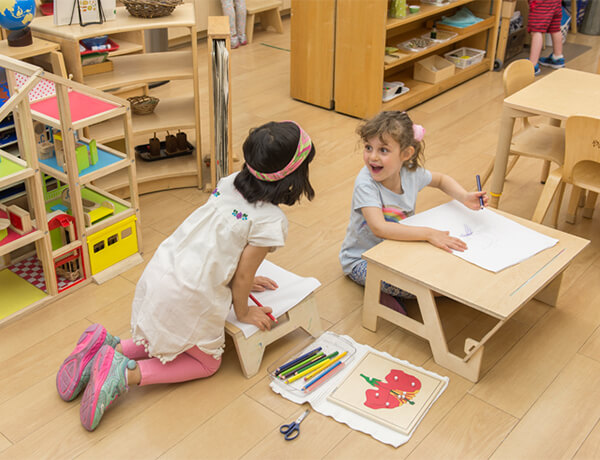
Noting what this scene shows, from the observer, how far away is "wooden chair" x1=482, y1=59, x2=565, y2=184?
2.86m

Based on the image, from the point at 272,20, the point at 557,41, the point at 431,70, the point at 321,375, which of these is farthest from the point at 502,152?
the point at 272,20

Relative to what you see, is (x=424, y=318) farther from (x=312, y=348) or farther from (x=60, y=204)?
(x=60, y=204)

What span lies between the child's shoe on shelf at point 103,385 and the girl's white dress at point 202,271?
0.35ft

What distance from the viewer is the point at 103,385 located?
194 centimetres

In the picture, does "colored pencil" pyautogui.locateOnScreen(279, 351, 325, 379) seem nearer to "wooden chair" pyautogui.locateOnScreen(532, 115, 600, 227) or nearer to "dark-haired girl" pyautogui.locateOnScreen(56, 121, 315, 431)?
"dark-haired girl" pyautogui.locateOnScreen(56, 121, 315, 431)

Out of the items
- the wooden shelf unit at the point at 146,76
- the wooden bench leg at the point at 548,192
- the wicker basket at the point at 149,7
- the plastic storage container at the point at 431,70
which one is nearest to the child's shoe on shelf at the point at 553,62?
the plastic storage container at the point at 431,70

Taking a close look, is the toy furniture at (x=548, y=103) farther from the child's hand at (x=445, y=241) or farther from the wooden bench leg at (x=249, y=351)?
the wooden bench leg at (x=249, y=351)

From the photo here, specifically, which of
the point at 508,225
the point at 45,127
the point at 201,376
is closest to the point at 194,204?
the point at 45,127

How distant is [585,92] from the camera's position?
288 centimetres

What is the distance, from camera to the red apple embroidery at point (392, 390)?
2.04 meters

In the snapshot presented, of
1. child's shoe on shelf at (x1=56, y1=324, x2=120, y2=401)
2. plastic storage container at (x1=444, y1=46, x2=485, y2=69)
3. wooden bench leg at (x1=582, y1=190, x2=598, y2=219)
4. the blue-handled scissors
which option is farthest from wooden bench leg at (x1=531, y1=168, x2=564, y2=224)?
plastic storage container at (x1=444, y1=46, x2=485, y2=69)

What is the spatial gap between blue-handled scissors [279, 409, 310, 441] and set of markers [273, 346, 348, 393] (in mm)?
129

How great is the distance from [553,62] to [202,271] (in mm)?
4268

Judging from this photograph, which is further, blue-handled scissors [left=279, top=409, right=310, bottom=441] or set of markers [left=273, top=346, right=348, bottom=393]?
set of markers [left=273, top=346, right=348, bottom=393]
